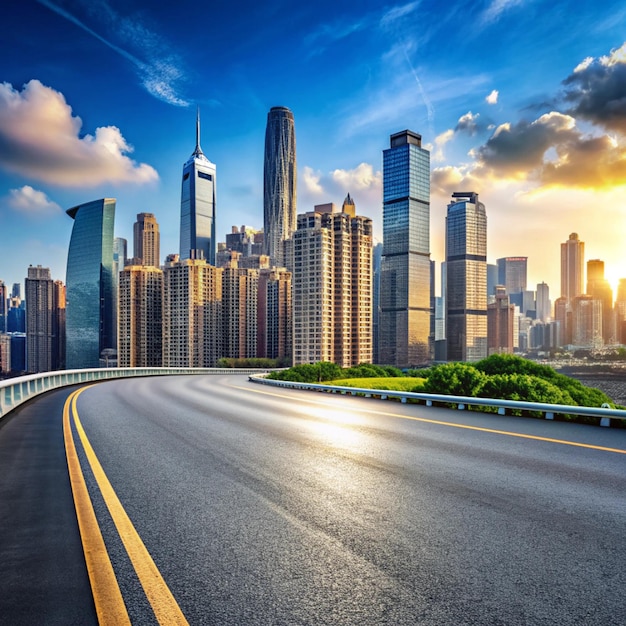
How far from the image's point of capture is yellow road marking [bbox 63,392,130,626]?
3.18 m

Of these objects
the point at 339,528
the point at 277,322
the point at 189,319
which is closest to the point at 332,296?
the point at 277,322

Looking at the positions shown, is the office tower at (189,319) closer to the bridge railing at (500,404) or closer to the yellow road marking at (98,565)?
the bridge railing at (500,404)

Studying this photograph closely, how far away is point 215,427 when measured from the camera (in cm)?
1102

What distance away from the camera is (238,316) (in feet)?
589

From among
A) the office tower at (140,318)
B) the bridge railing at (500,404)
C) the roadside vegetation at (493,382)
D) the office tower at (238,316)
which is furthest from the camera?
the office tower at (140,318)

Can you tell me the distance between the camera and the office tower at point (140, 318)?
598 ft

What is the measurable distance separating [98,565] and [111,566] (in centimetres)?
11

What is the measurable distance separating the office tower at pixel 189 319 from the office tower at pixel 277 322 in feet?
69.9

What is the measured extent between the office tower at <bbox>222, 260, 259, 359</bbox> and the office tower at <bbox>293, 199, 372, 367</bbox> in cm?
4184

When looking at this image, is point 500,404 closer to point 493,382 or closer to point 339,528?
point 339,528

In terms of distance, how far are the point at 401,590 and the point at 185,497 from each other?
308 centimetres

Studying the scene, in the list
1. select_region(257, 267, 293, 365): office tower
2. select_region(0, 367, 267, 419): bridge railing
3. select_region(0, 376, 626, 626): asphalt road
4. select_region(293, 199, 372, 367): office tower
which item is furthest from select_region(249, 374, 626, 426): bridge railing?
select_region(257, 267, 293, 365): office tower

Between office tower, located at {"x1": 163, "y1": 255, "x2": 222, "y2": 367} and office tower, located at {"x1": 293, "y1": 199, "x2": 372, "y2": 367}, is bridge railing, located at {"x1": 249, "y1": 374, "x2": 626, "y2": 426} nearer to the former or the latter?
office tower, located at {"x1": 293, "y1": 199, "x2": 372, "y2": 367}

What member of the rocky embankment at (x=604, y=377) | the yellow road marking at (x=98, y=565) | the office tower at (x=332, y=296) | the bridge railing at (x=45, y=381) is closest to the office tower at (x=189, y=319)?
the office tower at (x=332, y=296)
